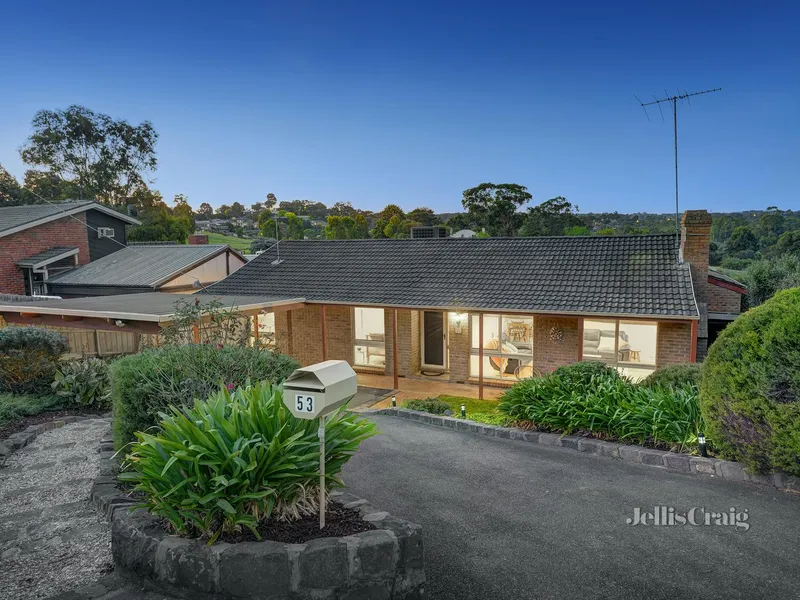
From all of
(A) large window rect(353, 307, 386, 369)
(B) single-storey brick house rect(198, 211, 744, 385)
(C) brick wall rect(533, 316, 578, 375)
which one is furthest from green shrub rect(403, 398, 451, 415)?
(A) large window rect(353, 307, 386, 369)

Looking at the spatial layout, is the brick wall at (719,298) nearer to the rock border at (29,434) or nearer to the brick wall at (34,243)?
the rock border at (29,434)

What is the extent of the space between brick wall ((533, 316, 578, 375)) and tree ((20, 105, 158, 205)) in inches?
1945

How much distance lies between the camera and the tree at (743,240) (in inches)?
1463

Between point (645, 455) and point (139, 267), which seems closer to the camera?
point (645, 455)

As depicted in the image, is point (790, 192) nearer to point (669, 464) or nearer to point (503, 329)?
point (503, 329)

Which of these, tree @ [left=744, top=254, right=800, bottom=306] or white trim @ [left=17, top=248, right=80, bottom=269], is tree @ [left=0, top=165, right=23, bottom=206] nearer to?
white trim @ [left=17, top=248, right=80, bottom=269]

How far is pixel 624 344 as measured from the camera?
12.9 meters

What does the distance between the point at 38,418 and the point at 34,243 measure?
1916 centimetres

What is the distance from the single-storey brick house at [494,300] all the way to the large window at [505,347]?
0.03m

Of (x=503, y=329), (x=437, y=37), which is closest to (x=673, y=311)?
(x=503, y=329)

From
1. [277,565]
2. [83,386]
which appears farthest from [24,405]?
[277,565]

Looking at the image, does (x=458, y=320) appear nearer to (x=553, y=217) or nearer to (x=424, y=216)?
(x=553, y=217)

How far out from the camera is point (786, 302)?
5238 millimetres

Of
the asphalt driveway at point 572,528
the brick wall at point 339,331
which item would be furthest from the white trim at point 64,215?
the asphalt driveway at point 572,528
